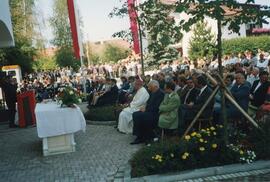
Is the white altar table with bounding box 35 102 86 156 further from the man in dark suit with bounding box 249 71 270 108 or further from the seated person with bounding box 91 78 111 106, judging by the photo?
the seated person with bounding box 91 78 111 106

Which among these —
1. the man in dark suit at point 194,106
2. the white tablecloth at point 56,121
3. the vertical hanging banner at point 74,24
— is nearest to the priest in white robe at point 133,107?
the man in dark suit at point 194,106

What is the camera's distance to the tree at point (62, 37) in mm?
54219

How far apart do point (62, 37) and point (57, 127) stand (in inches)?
2032

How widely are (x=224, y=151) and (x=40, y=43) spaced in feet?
133

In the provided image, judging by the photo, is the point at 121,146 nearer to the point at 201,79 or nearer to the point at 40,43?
the point at 201,79

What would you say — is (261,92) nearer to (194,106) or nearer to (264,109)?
(264,109)

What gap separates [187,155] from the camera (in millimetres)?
7074

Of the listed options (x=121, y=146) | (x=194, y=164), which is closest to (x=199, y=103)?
(x=121, y=146)

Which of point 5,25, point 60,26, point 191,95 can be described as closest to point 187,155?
point 191,95

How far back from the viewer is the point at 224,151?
7.32m

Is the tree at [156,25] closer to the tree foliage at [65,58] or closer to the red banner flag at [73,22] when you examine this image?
the red banner flag at [73,22]

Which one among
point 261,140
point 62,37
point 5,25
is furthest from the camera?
point 62,37

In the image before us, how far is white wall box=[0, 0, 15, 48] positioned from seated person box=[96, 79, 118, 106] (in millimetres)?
3758

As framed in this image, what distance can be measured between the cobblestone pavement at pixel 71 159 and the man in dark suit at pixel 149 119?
37cm
